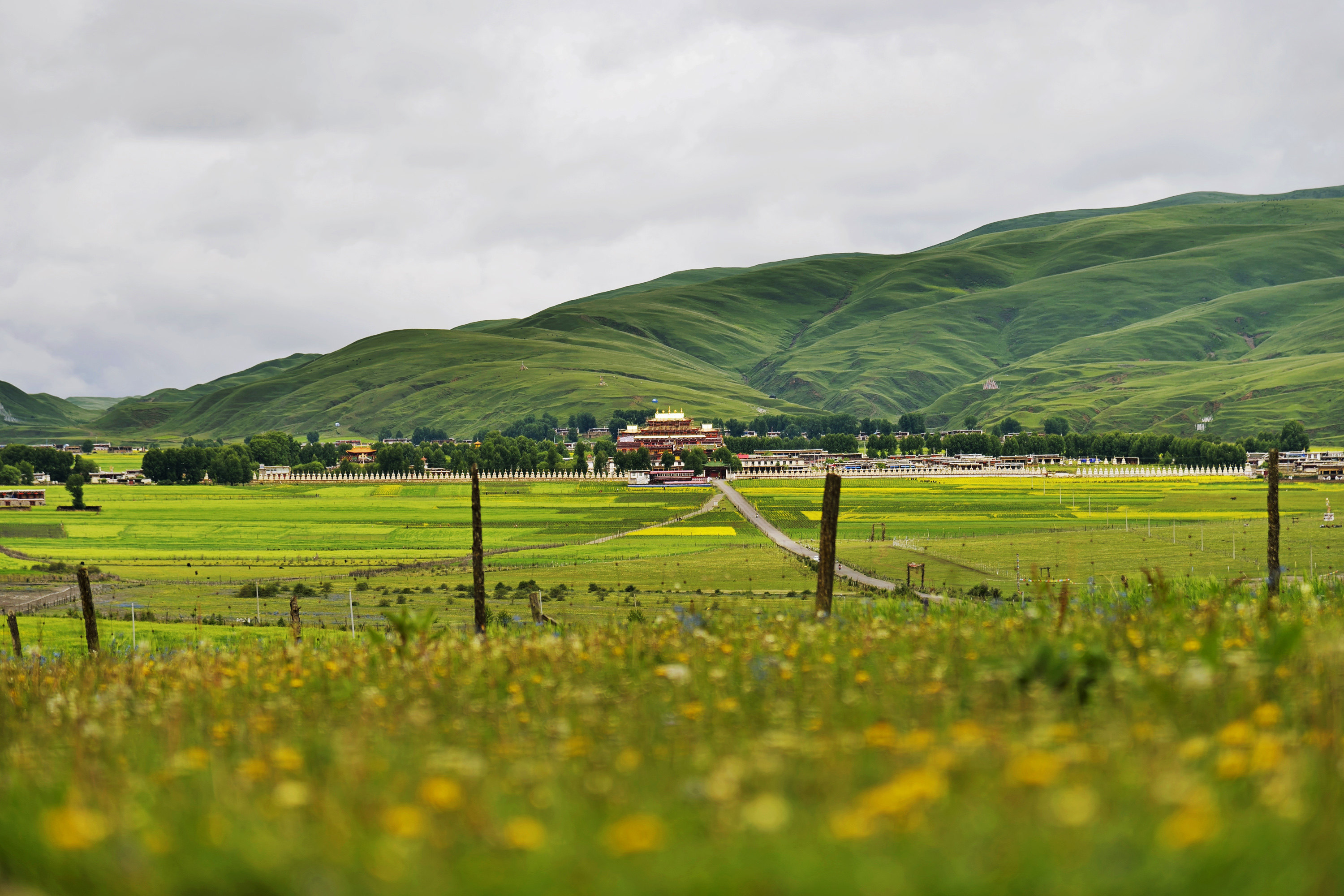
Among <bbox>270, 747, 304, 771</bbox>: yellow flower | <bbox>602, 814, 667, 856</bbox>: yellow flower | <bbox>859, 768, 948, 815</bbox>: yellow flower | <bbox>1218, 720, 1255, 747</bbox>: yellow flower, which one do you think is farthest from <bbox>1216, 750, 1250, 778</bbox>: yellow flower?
<bbox>270, 747, 304, 771</bbox>: yellow flower

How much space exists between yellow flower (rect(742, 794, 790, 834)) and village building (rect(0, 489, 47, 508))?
151 m

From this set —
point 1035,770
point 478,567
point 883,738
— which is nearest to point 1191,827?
point 1035,770

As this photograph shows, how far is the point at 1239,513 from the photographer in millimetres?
99000

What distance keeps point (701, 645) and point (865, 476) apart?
590 ft

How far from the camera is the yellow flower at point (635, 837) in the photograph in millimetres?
3711

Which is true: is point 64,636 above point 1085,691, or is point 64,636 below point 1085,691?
below

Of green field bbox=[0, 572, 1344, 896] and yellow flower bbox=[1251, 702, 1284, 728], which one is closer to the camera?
green field bbox=[0, 572, 1344, 896]

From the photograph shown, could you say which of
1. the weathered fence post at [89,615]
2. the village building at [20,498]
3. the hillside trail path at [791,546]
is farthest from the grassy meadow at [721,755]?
the village building at [20,498]

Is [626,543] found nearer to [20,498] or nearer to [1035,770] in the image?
[1035,770]

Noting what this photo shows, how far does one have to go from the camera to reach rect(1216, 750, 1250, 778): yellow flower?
173 inches

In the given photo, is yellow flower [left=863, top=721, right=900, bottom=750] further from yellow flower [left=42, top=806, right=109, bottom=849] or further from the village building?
the village building

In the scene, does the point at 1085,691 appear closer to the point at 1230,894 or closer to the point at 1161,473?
the point at 1230,894

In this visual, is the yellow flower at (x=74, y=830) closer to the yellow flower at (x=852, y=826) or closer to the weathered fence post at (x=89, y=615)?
the yellow flower at (x=852, y=826)

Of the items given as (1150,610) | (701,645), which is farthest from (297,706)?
(1150,610)
